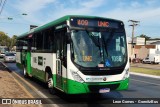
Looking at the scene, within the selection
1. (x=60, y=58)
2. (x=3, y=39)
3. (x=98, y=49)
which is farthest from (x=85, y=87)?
(x=3, y=39)

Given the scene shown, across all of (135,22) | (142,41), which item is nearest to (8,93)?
(135,22)

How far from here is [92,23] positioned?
10711 mm

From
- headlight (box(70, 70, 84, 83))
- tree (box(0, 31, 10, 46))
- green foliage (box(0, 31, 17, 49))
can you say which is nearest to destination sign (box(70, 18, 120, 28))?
headlight (box(70, 70, 84, 83))

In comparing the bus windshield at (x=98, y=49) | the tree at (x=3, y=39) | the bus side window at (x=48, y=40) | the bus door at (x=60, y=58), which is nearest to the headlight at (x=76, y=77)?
the bus windshield at (x=98, y=49)

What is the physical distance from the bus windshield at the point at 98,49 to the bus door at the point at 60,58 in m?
0.65

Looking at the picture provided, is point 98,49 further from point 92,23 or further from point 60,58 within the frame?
point 60,58

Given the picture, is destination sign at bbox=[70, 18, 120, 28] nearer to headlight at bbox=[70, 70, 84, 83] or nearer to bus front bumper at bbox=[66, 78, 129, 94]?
headlight at bbox=[70, 70, 84, 83]

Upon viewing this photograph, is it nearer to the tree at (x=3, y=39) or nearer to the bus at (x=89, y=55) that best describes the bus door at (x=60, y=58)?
the bus at (x=89, y=55)

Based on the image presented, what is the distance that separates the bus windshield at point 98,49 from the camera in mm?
10133

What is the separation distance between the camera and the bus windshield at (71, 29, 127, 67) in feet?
Result: 33.2

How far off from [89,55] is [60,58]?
4.44ft

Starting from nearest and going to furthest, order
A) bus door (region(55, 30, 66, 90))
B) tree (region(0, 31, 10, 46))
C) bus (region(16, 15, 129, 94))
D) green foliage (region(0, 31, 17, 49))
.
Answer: bus (region(16, 15, 129, 94)) → bus door (region(55, 30, 66, 90)) → tree (region(0, 31, 10, 46)) → green foliage (region(0, 31, 17, 49))

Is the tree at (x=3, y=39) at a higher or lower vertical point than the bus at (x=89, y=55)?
higher

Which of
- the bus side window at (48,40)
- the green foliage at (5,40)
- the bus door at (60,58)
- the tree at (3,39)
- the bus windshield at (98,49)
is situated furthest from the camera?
the green foliage at (5,40)
